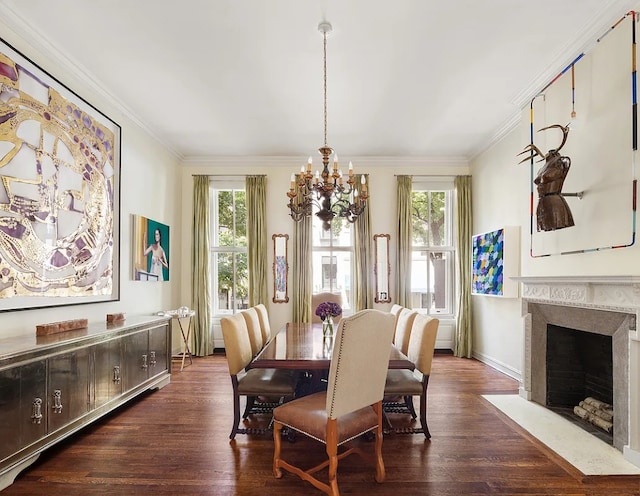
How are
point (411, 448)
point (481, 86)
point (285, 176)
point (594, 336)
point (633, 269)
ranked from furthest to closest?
point (285, 176)
point (481, 86)
point (594, 336)
point (411, 448)
point (633, 269)

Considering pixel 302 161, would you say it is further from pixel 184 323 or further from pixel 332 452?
pixel 332 452

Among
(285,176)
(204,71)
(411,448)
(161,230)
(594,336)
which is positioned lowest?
(411,448)

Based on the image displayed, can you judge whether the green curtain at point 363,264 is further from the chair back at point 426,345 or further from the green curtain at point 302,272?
the chair back at point 426,345

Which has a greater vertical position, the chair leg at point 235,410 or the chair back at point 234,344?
the chair back at point 234,344

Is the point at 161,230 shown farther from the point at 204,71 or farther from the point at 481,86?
the point at 481,86

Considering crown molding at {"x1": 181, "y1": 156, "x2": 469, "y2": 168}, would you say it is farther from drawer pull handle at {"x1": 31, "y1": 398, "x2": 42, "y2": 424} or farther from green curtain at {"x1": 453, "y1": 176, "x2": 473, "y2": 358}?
drawer pull handle at {"x1": 31, "y1": 398, "x2": 42, "y2": 424}

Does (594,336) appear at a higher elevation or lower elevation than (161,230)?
lower

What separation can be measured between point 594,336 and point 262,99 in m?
3.99

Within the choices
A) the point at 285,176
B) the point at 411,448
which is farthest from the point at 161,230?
the point at 411,448

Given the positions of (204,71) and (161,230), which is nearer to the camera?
(204,71)

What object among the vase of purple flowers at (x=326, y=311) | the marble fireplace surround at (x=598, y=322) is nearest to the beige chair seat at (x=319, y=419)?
the vase of purple flowers at (x=326, y=311)

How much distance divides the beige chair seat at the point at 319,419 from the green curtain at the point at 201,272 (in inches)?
160

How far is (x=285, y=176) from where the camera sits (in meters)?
6.45

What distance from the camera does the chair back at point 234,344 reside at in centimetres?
294
